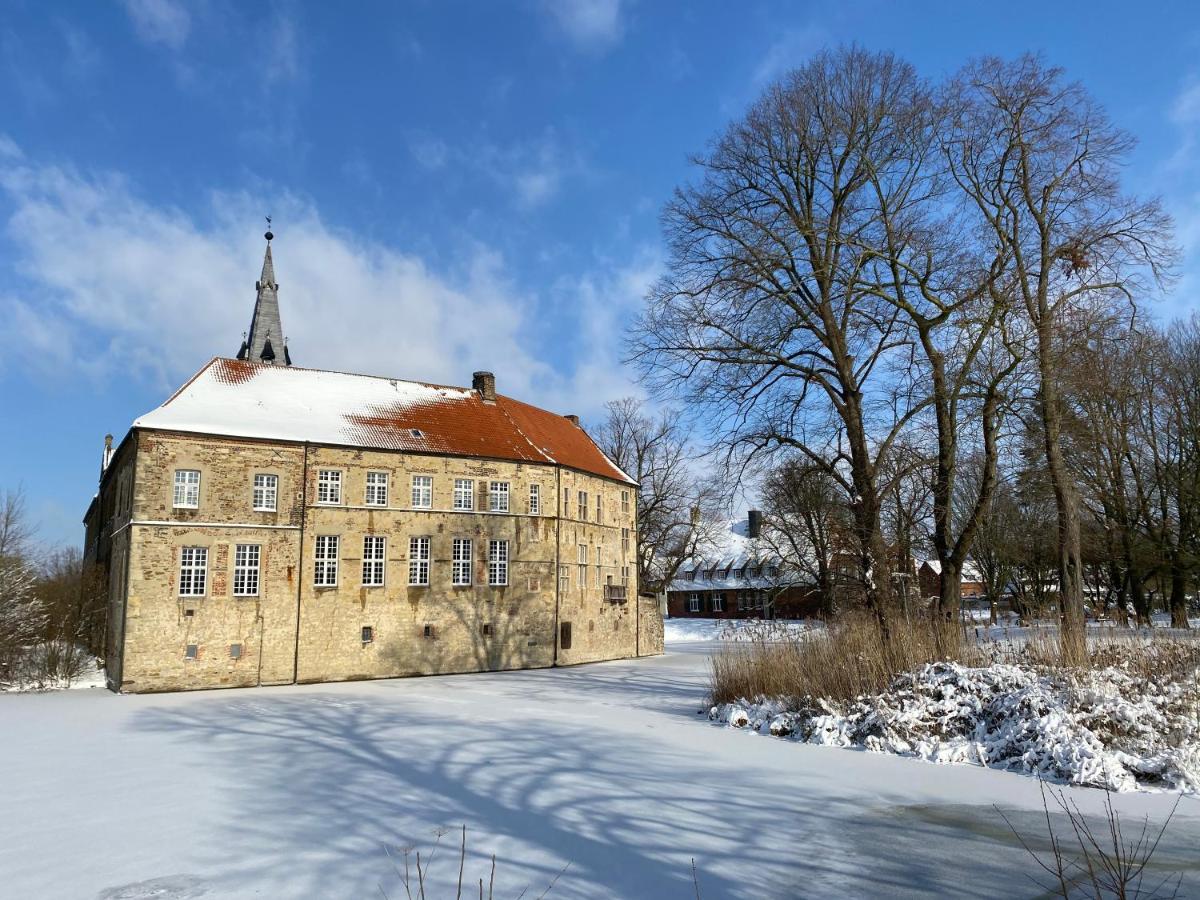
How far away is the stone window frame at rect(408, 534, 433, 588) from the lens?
28.9 meters

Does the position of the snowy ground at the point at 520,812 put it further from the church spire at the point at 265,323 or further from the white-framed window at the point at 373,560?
the church spire at the point at 265,323

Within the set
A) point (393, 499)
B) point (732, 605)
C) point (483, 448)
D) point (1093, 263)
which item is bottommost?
point (732, 605)

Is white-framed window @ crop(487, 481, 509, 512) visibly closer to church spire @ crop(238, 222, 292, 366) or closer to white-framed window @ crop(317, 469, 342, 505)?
white-framed window @ crop(317, 469, 342, 505)

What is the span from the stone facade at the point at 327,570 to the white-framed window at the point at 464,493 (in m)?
0.16

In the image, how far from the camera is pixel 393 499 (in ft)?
94.7

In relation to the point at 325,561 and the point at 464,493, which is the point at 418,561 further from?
the point at 325,561

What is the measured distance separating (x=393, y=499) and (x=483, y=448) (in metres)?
4.13

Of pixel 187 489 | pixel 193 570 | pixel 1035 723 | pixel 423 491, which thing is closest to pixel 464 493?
pixel 423 491

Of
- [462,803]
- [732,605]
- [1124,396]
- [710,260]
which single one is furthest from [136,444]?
[732,605]

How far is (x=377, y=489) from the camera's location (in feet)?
94.2

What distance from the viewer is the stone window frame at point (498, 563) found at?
30625 millimetres

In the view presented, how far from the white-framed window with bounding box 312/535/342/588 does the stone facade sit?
74 mm

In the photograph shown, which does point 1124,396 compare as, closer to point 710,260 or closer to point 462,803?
point 710,260

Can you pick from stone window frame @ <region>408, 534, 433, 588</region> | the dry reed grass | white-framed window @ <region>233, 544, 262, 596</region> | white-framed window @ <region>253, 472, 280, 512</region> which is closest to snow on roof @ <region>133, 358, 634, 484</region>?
white-framed window @ <region>253, 472, 280, 512</region>
